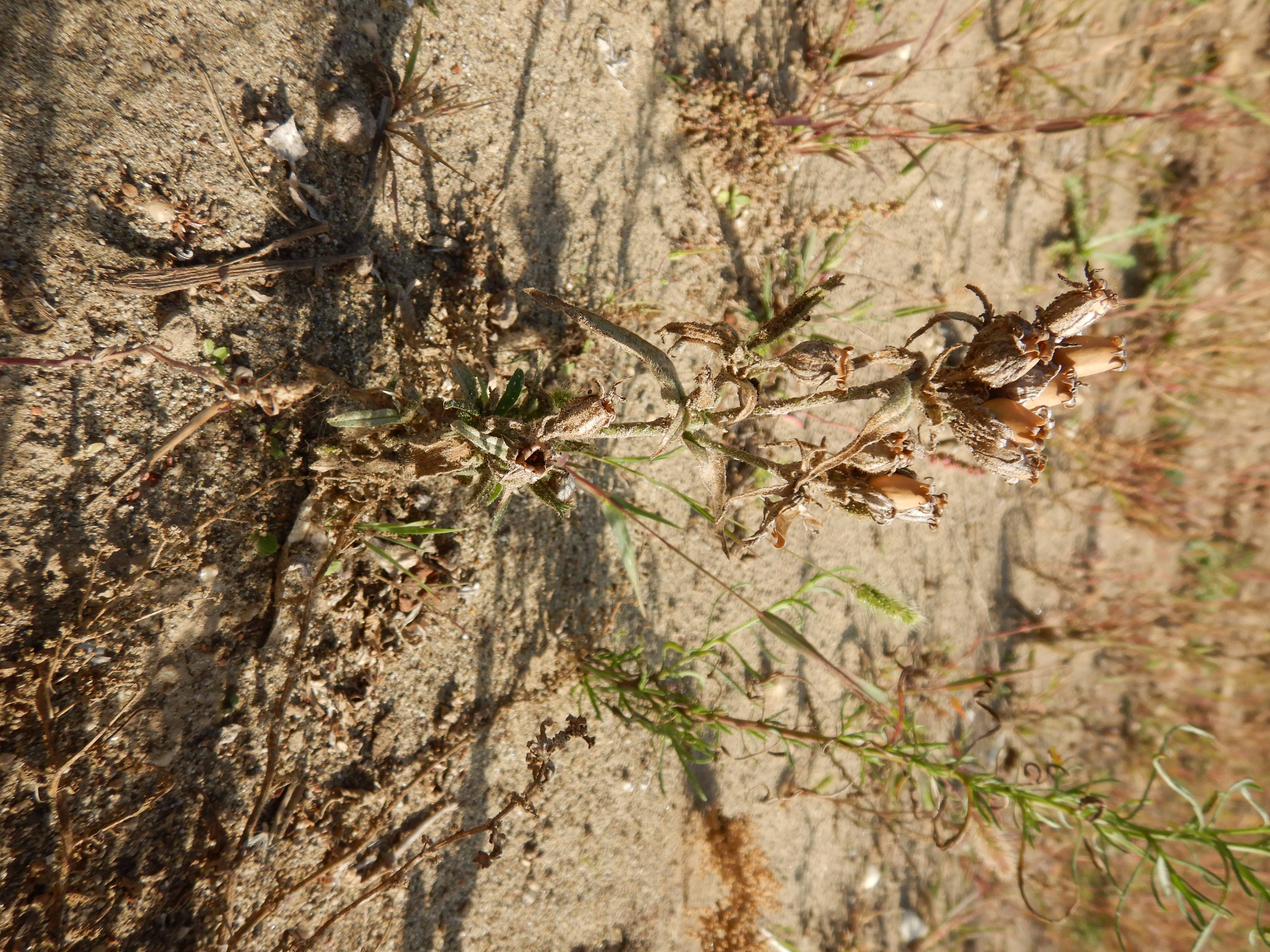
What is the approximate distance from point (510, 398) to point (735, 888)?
233cm

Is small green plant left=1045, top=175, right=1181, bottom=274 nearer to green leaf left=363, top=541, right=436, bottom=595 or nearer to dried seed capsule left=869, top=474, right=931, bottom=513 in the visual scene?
dried seed capsule left=869, top=474, right=931, bottom=513

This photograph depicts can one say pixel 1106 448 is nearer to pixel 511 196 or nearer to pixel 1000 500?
pixel 1000 500

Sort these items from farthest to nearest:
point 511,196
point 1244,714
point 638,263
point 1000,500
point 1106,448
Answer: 1. point 1244,714
2. point 1106,448
3. point 1000,500
4. point 638,263
5. point 511,196

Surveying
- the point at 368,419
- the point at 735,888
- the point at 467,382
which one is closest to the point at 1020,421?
the point at 467,382

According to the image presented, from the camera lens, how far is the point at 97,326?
5.08ft

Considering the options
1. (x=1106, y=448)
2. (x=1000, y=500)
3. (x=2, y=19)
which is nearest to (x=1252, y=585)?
(x=1106, y=448)

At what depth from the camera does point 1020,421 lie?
1.24 m

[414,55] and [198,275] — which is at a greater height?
[414,55]

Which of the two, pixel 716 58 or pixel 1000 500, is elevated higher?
pixel 716 58

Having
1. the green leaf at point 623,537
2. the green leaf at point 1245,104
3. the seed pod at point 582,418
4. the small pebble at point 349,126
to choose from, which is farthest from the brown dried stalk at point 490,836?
the green leaf at point 1245,104

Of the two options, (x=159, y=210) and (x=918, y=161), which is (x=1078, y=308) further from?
(x=159, y=210)

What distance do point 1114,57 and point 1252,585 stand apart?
12.1 ft

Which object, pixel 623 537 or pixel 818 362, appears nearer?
pixel 818 362

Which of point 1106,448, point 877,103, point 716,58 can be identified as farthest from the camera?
point 1106,448
